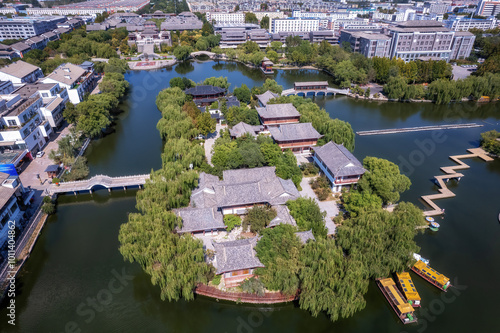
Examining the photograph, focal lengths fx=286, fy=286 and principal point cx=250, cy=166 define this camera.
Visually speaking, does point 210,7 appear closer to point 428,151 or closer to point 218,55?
point 218,55

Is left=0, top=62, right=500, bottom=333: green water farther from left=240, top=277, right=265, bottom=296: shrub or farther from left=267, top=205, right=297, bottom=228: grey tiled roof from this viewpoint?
left=267, top=205, right=297, bottom=228: grey tiled roof

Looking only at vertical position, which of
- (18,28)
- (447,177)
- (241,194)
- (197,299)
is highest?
(18,28)

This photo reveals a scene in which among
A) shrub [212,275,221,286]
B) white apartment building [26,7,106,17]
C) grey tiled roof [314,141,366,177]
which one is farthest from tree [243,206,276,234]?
white apartment building [26,7,106,17]

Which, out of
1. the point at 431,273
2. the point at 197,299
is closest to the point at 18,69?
the point at 197,299

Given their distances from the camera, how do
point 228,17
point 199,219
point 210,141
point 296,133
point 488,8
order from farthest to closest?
1. point 228,17
2. point 488,8
3. point 210,141
4. point 296,133
5. point 199,219

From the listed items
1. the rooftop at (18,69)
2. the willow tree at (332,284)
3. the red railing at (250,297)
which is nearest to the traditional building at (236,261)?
the red railing at (250,297)

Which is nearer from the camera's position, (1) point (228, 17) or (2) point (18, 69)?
(2) point (18, 69)

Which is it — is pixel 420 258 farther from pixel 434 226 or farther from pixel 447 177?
pixel 447 177

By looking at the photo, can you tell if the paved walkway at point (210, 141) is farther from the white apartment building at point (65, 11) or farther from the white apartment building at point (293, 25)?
the white apartment building at point (65, 11)

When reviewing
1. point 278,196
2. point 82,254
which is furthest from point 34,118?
point 278,196
